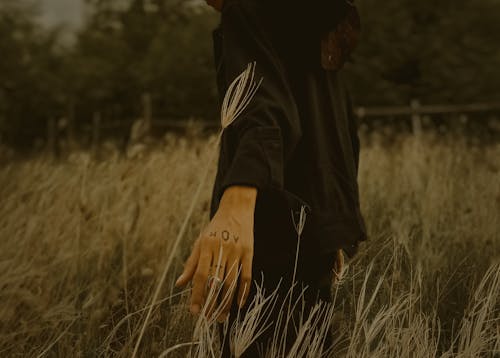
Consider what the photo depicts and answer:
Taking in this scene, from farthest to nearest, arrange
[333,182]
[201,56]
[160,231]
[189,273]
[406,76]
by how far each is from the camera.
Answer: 1. [201,56]
2. [406,76]
3. [160,231]
4. [333,182]
5. [189,273]

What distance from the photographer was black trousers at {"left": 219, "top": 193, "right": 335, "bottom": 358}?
3.57 feet

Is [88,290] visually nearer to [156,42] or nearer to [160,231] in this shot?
[160,231]

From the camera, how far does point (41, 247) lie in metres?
2.24

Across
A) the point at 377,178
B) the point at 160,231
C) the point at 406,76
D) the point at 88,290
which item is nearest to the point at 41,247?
the point at 88,290

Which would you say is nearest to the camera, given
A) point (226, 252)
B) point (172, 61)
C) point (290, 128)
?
point (226, 252)

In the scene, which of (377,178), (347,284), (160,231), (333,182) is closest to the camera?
(333,182)

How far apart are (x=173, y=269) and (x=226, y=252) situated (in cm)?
141

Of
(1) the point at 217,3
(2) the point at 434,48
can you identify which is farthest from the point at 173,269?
(2) the point at 434,48

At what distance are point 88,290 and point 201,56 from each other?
1349cm

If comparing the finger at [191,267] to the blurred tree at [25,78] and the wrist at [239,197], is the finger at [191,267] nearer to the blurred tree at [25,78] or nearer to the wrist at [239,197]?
the wrist at [239,197]

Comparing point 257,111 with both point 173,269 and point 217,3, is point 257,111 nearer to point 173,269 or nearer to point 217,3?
point 217,3

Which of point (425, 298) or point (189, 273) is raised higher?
point (189, 273)

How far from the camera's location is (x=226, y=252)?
83 centimetres

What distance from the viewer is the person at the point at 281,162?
86 centimetres
